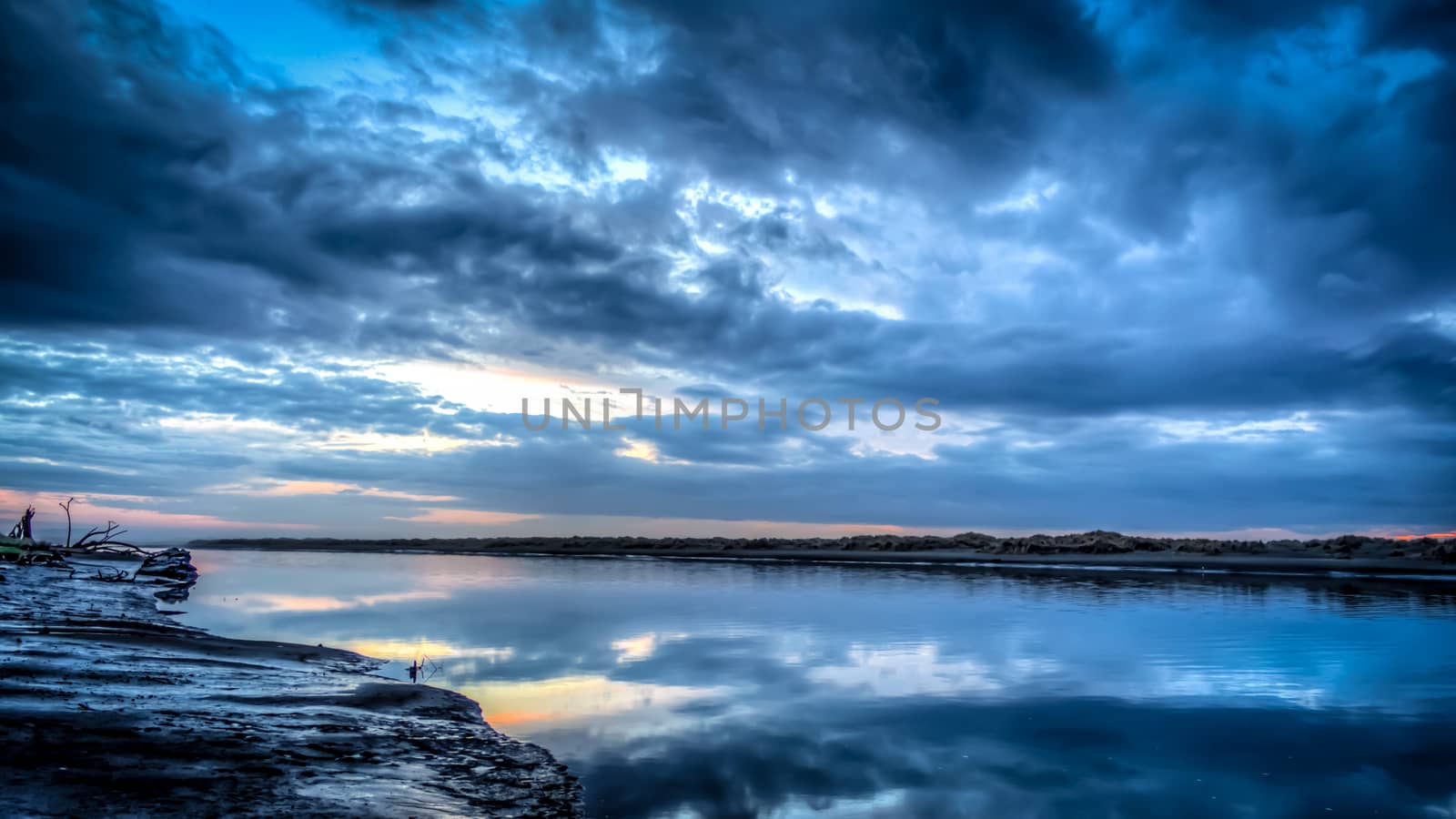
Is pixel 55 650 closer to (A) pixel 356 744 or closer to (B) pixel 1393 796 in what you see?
(A) pixel 356 744

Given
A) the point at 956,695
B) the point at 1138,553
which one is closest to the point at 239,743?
the point at 956,695

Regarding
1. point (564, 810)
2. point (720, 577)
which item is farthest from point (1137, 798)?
point (720, 577)

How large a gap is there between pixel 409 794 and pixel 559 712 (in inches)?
156

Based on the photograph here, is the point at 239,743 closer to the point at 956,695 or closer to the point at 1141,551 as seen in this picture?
the point at 956,695

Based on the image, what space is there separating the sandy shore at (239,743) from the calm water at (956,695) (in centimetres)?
83

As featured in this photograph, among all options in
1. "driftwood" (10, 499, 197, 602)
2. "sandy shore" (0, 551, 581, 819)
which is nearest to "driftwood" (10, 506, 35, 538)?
"driftwood" (10, 499, 197, 602)

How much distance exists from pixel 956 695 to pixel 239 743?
8713 millimetres

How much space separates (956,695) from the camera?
1150 cm

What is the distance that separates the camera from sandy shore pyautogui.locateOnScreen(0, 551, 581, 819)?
5.85 meters

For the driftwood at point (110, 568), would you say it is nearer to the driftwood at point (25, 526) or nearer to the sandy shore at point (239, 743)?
the driftwood at point (25, 526)

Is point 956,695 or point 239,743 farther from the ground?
point 239,743

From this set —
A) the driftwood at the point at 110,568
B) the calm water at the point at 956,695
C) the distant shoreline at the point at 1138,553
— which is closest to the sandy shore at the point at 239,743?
the calm water at the point at 956,695

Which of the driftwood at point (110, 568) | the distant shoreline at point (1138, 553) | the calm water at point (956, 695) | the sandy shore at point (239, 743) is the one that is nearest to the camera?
the sandy shore at point (239, 743)

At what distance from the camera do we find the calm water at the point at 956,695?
7500 mm
